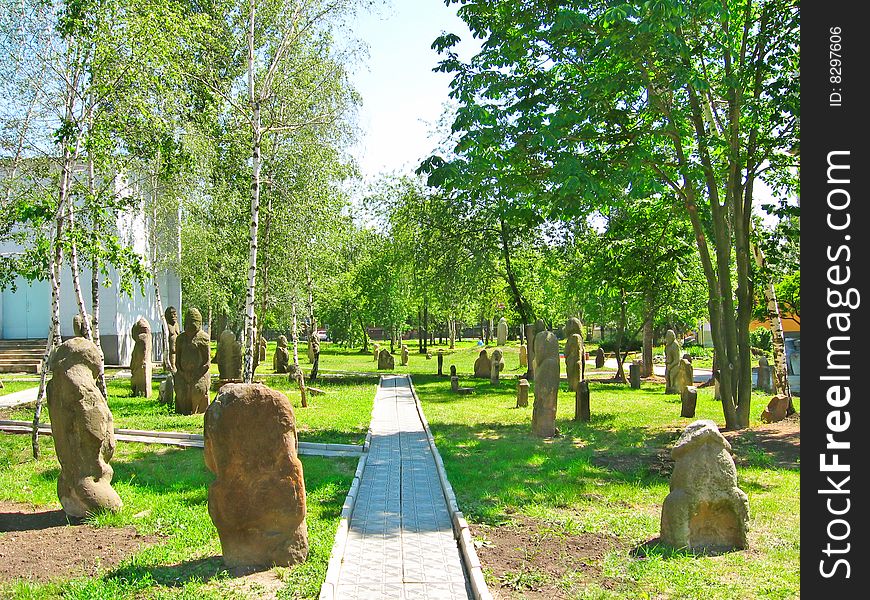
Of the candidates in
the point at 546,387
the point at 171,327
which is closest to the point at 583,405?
the point at 546,387

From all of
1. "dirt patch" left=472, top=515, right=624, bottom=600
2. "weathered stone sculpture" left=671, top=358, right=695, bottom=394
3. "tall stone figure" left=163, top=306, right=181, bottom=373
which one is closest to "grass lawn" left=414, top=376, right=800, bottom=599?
"dirt patch" left=472, top=515, right=624, bottom=600

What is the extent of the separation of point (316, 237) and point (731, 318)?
43.8 ft

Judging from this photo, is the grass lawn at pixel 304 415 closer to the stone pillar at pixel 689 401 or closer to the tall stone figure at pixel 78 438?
the tall stone figure at pixel 78 438

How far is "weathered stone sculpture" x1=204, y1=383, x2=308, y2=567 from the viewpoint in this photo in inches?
267

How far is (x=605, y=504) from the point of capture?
919 cm

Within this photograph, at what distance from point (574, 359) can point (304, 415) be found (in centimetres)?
1000

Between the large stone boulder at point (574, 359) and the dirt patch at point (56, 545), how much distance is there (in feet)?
57.2

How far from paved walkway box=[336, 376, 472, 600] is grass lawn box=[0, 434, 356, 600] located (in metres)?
0.32

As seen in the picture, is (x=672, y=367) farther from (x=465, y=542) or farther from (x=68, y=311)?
(x=68, y=311)
